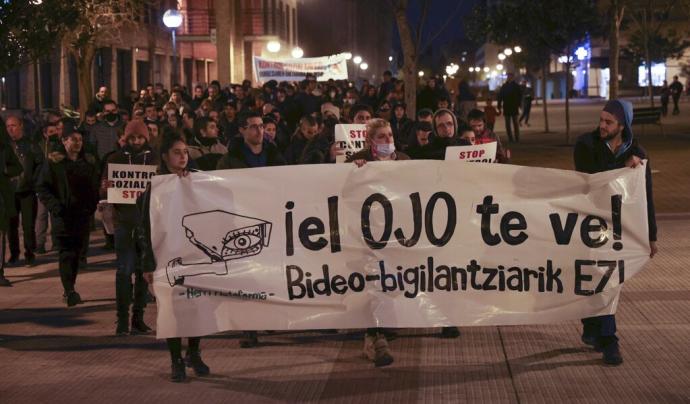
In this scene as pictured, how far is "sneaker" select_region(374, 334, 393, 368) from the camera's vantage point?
8289 millimetres

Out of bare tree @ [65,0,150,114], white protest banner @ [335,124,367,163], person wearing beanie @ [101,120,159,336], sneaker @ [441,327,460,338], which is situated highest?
bare tree @ [65,0,150,114]

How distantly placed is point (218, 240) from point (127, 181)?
2056 millimetres

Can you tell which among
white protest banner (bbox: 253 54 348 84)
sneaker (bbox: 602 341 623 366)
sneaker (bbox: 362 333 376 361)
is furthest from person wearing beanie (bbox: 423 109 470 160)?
white protest banner (bbox: 253 54 348 84)

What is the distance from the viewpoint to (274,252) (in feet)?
26.8

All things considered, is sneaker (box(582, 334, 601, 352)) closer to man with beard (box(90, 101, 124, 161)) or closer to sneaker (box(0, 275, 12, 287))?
sneaker (box(0, 275, 12, 287))

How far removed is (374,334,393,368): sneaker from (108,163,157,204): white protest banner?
2532 millimetres

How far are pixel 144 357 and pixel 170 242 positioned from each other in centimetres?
117

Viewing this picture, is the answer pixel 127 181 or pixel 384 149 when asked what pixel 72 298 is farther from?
pixel 384 149

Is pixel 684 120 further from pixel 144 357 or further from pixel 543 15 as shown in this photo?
pixel 144 357

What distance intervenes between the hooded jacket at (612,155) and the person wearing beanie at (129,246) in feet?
11.3

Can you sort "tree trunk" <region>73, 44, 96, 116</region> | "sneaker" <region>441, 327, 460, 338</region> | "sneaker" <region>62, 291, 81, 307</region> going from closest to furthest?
"sneaker" <region>441, 327, 460, 338</region> → "sneaker" <region>62, 291, 81, 307</region> → "tree trunk" <region>73, 44, 96, 116</region>

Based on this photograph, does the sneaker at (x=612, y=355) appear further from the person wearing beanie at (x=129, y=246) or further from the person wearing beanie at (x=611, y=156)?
the person wearing beanie at (x=129, y=246)

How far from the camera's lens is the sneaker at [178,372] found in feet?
26.2

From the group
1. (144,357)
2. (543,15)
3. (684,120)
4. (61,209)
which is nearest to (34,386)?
(144,357)
